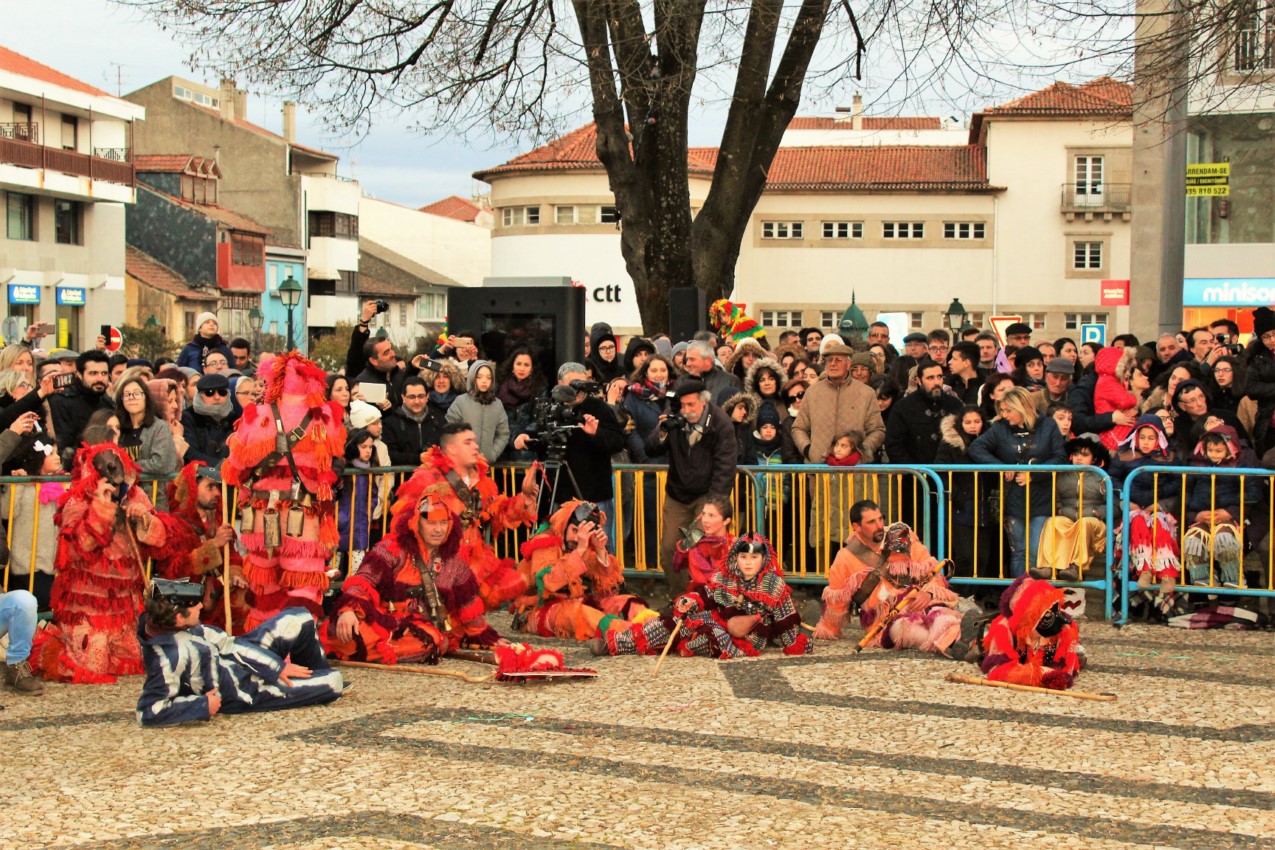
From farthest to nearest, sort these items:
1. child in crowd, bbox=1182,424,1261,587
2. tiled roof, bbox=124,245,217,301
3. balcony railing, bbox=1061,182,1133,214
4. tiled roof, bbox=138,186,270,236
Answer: tiled roof, bbox=138,186,270,236 → balcony railing, bbox=1061,182,1133,214 → tiled roof, bbox=124,245,217,301 → child in crowd, bbox=1182,424,1261,587

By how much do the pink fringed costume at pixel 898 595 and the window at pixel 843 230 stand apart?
5865 cm

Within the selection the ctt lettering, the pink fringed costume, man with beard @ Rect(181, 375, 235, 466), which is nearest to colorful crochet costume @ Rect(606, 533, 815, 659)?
the pink fringed costume

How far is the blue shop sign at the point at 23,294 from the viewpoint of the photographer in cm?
4809

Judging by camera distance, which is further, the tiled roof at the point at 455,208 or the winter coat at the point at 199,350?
the tiled roof at the point at 455,208

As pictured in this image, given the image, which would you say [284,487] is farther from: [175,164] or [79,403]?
[175,164]

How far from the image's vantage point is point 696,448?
34.8 ft

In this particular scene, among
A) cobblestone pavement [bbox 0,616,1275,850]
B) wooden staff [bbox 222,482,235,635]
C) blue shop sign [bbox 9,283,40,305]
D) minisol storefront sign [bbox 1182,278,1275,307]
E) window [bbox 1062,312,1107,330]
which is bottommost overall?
cobblestone pavement [bbox 0,616,1275,850]

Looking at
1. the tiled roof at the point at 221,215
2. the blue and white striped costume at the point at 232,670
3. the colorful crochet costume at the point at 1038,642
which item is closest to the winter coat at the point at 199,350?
the blue and white striped costume at the point at 232,670

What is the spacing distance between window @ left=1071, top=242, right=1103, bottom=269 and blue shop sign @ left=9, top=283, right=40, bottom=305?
1541 inches

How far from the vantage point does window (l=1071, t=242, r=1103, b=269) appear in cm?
6506

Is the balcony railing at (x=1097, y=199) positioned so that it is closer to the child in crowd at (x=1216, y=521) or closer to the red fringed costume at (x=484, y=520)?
the child in crowd at (x=1216, y=521)

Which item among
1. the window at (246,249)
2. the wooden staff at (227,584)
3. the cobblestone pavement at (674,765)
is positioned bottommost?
the cobblestone pavement at (674,765)

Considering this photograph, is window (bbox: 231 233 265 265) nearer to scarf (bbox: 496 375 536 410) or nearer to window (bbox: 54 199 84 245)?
window (bbox: 54 199 84 245)

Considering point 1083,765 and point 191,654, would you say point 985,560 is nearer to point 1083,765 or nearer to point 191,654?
point 1083,765
